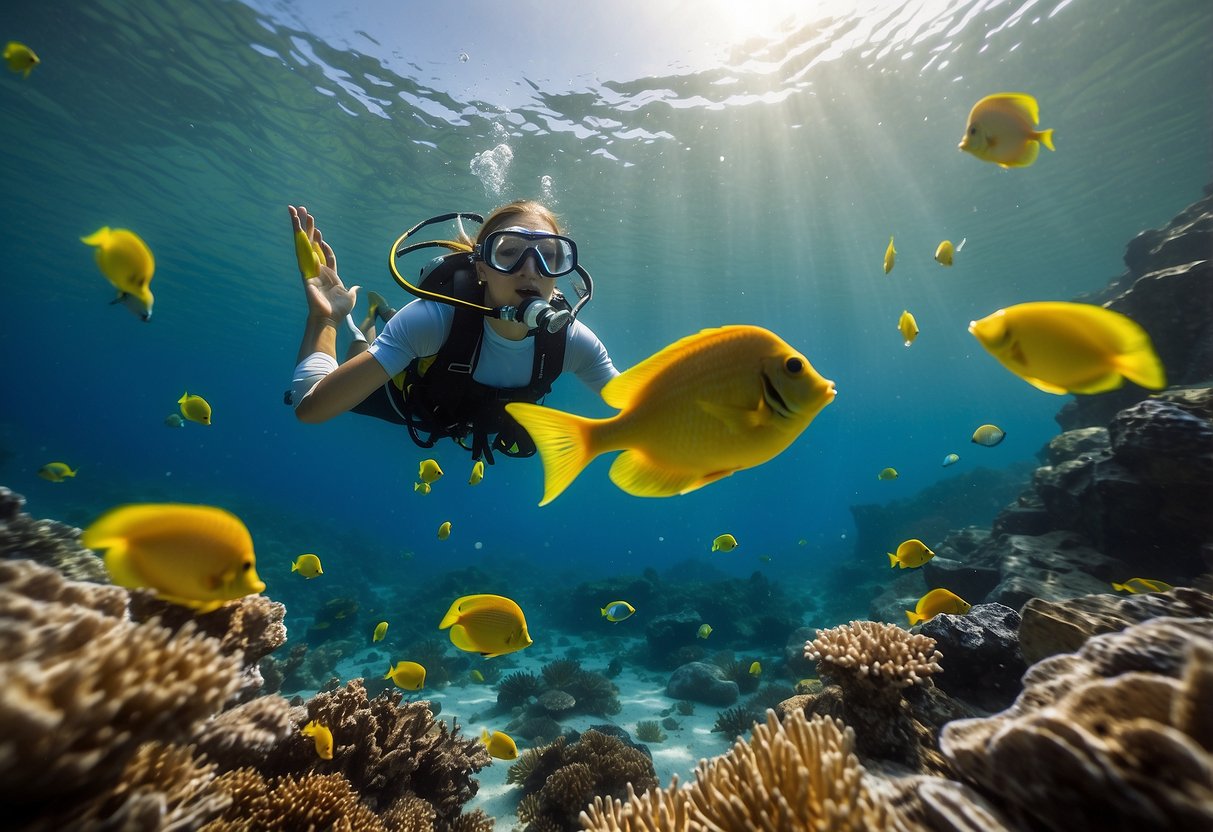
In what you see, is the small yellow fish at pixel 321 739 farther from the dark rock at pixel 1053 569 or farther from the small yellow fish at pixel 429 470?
the dark rock at pixel 1053 569

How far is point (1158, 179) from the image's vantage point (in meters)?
21.6

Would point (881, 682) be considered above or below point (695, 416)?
below

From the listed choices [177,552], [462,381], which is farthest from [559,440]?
[462,381]

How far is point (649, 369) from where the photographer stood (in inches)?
64.4

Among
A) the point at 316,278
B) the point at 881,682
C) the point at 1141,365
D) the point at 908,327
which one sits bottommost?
the point at 881,682

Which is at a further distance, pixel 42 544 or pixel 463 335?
pixel 463 335

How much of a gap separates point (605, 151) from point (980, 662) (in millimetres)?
19225

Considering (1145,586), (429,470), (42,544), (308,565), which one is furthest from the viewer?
(429,470)

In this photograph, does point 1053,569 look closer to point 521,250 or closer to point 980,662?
point 980,662

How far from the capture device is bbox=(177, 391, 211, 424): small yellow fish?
6504 mm

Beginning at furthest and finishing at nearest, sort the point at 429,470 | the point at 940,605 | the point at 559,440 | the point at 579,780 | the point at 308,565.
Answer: the point at 429,470, the point at 308,565, the point at 940,605, the point at 579,780, the point at 559,440

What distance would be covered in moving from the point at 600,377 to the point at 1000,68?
67.8 feet

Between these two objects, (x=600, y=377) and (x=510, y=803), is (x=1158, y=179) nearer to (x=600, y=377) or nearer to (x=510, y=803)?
(x=600, y=377)

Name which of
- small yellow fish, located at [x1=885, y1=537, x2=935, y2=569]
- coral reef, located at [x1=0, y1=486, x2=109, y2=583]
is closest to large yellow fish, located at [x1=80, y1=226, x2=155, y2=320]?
coral reef, located at [x1=0, y1=486, x2=109, y2=583]
